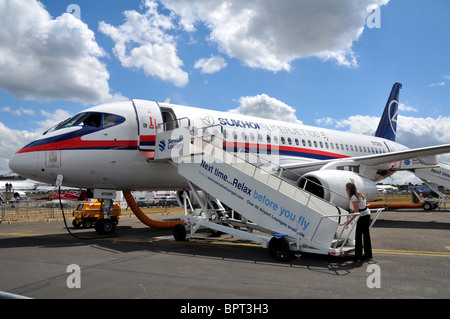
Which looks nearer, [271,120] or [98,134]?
[98,134]

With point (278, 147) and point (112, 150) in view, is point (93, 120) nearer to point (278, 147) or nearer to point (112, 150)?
point (112, 150)

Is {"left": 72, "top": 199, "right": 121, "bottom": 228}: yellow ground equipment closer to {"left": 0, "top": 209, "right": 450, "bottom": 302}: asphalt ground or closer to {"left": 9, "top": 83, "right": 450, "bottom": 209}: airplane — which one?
{"left": 9, "top": 83, "right": 450, "bottom": 209}: airplane

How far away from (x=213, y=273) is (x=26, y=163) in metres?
6.66

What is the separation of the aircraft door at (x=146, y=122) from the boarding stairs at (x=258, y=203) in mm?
321

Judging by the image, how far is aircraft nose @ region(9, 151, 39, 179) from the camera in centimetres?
905

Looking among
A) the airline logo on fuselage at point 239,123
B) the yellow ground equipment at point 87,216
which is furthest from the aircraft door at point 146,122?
the yellow ground equipment at point 87,216

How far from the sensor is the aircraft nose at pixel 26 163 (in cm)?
905

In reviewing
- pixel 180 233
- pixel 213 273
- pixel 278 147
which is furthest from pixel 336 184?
pixel 213 273

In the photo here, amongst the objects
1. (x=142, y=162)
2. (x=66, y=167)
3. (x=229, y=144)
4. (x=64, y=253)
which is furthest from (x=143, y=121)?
(x=64, y=253)

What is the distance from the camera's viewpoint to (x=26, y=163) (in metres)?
9.08

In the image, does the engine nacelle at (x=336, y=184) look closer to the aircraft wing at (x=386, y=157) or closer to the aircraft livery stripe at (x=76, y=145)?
the aircraft wing at (x=386, y=157)

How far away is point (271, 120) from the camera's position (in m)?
15.2
